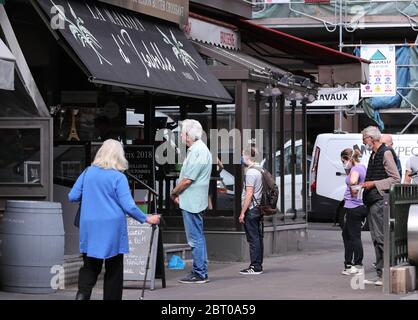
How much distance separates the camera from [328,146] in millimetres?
24391

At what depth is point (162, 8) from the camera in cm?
1465

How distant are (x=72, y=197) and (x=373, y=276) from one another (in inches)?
214

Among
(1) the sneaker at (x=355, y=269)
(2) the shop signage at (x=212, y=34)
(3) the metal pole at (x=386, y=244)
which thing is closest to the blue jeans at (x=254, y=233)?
(1) the sneaker at (x=355, y=269)

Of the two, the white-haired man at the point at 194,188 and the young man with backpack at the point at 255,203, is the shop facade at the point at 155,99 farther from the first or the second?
the young man with backpack at the point at 255,203

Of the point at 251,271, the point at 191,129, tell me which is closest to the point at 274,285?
the point at 251,271

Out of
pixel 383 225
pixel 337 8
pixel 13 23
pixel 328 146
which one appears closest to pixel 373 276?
pixel 383 225

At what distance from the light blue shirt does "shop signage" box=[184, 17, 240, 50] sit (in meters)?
4.25

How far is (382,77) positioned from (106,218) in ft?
66.7

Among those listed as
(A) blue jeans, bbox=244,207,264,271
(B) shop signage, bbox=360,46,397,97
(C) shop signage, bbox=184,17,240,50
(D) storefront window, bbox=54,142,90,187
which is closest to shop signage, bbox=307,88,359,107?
(B) shop signage, bbox=360,46,397,97

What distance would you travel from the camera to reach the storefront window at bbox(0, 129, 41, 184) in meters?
11.4

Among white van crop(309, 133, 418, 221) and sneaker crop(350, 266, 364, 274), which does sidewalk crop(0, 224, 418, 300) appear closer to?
sneaker crop(350, 266, 364, 274)

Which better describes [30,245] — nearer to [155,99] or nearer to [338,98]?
[155,99]
